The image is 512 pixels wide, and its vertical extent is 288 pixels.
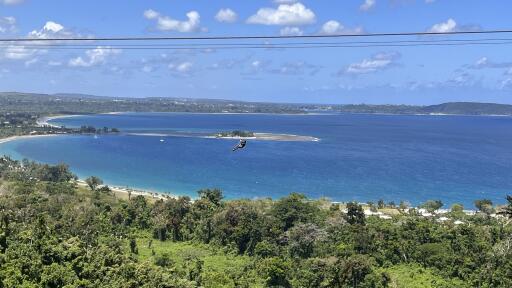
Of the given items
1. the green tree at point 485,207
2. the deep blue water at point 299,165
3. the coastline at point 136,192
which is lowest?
the coastline at point 136,192

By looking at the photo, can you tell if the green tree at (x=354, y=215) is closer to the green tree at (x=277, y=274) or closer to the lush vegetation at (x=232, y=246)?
the lush vegetation at (x=232, y=246)

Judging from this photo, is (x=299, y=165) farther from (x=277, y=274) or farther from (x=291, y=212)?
(x=277, y=274)

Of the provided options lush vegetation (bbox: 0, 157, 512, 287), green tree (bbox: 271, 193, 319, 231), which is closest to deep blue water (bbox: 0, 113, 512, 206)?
lush vegetation (bbox: 0, 157, 512, 287)

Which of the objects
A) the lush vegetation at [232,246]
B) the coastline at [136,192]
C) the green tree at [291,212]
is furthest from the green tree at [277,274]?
the coastline at [136,192]

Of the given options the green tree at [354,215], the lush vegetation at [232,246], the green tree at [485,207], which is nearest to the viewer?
the lush vegetation at [232,246]

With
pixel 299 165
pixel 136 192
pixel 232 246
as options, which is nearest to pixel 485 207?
pixel 232 246

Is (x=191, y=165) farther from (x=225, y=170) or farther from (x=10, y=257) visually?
(x=10, y=257)
